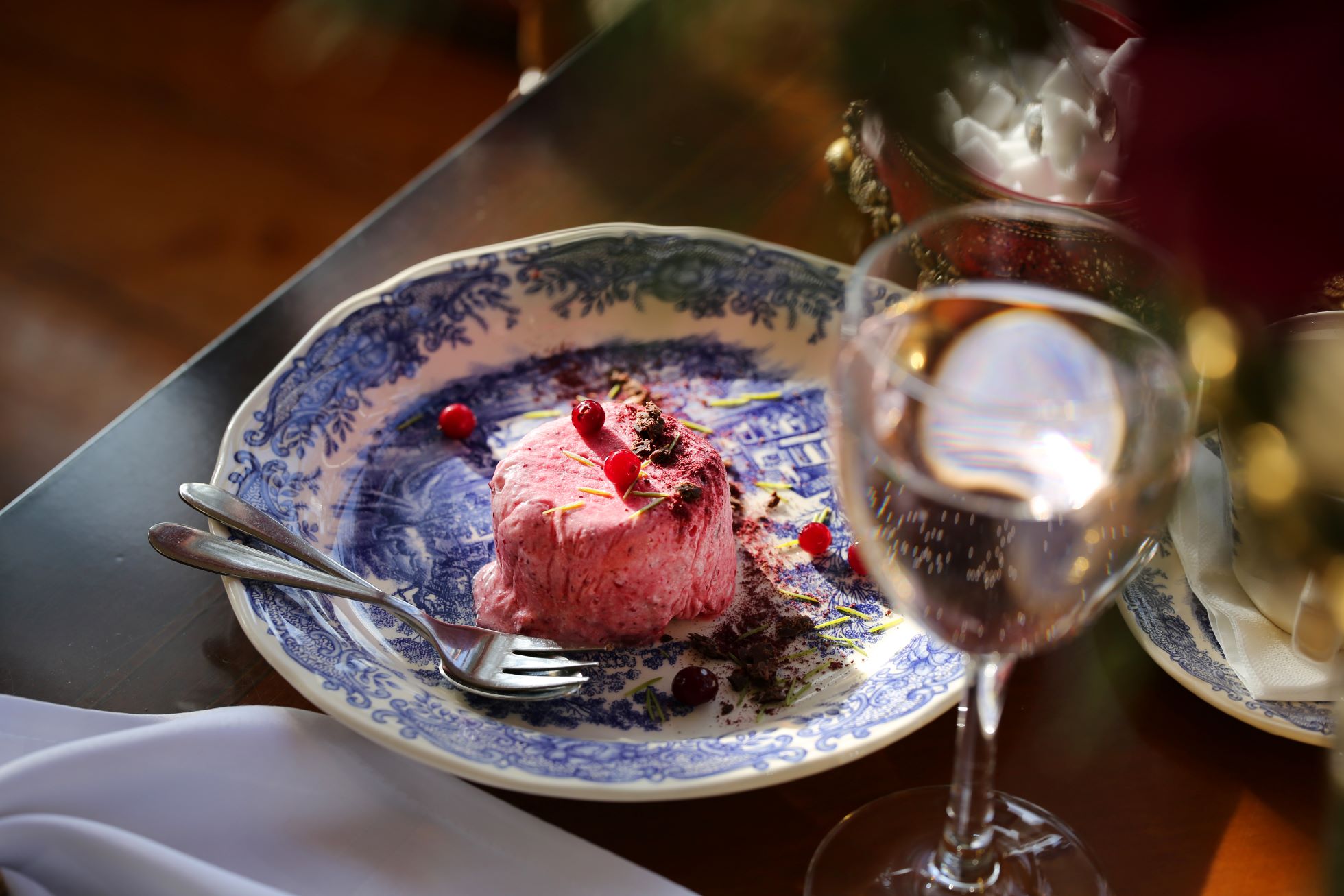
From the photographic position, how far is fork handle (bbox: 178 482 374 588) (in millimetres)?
862

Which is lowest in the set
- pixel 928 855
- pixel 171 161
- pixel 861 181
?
pixel 928 855

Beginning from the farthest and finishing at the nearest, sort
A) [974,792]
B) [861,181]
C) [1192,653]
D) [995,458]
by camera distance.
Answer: [861,181] → [1192,653] → [974,792] → [995,458]

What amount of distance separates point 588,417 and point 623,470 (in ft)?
0.24

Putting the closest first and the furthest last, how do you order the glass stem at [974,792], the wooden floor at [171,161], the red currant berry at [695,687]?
1. the glass stem at [974,792]
2. the red currant berry at [695,687]
3. the wooden floor at [171,161]

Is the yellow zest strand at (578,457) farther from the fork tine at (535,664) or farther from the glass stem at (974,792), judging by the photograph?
the glass stem at (974,792)

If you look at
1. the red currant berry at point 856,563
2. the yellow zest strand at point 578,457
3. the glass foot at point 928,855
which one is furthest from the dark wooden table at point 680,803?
the yellow zest strand at point 578,457

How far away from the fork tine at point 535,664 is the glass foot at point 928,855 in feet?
0.73

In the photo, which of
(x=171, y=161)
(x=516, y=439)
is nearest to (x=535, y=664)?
(x=516, y=439)

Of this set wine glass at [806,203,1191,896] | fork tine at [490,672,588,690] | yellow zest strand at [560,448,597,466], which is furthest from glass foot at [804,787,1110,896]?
yellow zest strand at [560,448,597,466]

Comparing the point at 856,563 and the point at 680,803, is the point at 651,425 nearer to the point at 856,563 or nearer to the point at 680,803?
the point at 856,563

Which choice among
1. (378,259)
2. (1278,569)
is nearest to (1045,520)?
(1278,569)

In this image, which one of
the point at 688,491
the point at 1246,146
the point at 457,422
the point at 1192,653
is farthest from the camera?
the point at 457,422

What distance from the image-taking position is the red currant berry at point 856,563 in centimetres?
94

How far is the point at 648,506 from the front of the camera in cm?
89
